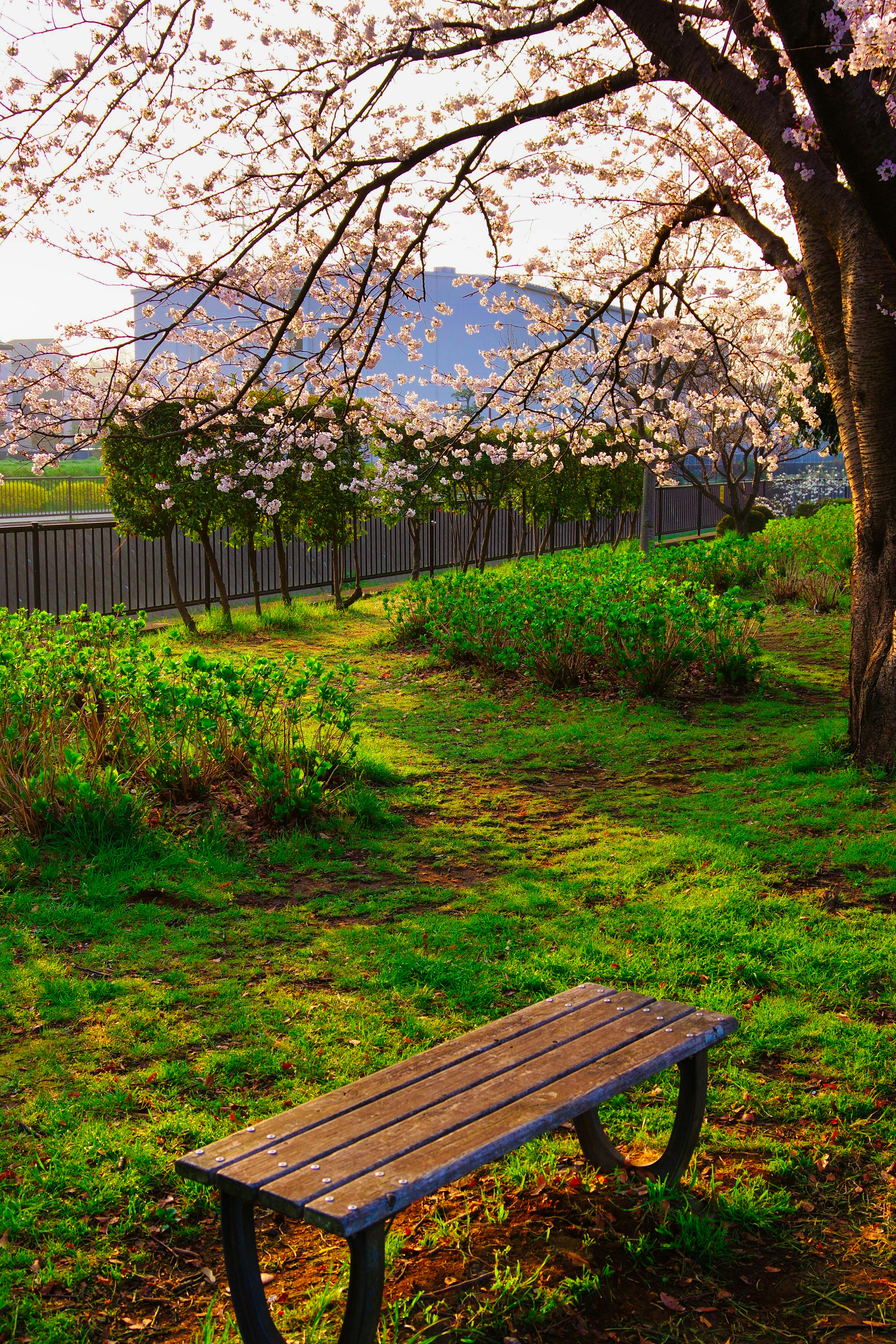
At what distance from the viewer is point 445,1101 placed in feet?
7.63

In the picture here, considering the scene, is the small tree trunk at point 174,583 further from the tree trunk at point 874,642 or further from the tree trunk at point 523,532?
the tree trunk at point 874,642

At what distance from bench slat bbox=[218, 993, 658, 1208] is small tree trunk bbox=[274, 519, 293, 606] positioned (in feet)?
38.4

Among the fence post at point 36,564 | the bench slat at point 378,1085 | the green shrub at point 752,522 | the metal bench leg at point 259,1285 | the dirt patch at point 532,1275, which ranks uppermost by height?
the green shrub at point 752,522

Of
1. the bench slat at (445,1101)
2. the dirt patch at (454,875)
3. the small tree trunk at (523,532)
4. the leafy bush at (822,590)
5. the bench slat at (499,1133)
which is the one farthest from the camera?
the small tree trunk at (523,532)

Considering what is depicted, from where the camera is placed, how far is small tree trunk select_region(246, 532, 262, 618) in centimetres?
1366

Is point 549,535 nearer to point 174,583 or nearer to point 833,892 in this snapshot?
point 174,583

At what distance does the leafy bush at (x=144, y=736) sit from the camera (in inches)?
201

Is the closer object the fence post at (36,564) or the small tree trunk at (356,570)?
the fence post at (36,564)

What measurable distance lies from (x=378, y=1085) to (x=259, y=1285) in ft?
1.57

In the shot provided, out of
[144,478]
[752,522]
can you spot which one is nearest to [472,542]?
[144,478]

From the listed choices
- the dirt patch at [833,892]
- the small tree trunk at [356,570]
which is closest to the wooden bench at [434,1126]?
the dirt patch at [833,892]

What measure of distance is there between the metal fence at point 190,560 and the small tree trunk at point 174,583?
57 centimetres

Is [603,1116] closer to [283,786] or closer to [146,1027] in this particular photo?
[146,1027]

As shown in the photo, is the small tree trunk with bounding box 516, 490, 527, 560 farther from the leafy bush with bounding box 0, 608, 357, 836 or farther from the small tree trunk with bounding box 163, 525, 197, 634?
the leafy bush with bounding box 0, 608, 357, 836
